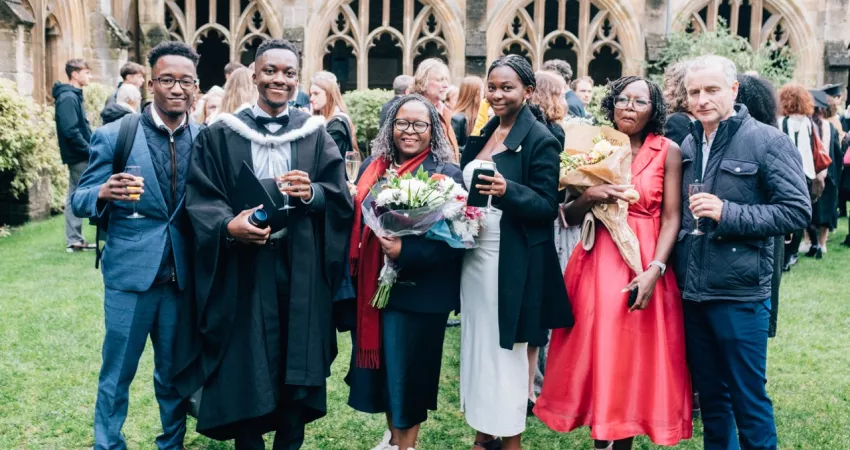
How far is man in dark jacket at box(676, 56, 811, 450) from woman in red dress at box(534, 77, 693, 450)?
0.17 m

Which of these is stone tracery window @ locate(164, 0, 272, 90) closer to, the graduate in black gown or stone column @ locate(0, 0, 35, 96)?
stone column @ locate(0, 0, 35, 96)

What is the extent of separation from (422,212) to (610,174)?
3.01 feet

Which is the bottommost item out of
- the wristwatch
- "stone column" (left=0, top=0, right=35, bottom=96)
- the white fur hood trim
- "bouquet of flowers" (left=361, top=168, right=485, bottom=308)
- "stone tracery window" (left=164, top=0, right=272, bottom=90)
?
the wristwatch

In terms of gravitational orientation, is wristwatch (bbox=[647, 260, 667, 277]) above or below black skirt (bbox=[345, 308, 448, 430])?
above

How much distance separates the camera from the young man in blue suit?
3.79 m

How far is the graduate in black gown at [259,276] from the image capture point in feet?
12.3

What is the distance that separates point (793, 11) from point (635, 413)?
16331 mm

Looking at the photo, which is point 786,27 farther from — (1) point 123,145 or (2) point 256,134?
(1) point 123,145

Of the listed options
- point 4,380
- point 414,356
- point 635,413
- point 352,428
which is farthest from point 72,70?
point 635,413

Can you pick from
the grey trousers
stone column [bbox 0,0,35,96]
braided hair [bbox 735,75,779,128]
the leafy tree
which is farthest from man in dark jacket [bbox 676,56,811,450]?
the leafy tree

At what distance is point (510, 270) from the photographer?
397 centimetres

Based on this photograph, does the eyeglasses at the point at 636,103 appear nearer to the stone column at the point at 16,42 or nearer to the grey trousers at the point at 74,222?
the grey trousers at the point at 74,222

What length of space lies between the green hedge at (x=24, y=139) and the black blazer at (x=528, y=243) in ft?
27.2

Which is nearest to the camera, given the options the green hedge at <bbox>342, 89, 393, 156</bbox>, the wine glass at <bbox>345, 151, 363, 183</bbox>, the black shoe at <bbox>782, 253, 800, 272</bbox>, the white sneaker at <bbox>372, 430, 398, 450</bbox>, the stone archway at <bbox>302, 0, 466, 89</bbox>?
the wine glass at <bbox>345, 151, 363, 183</bbox>
